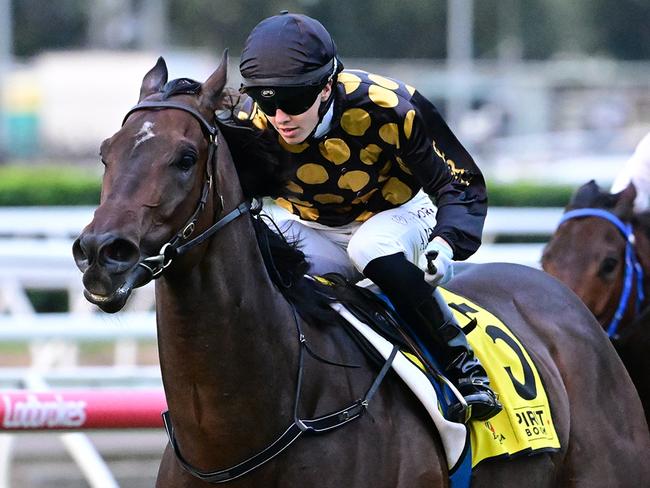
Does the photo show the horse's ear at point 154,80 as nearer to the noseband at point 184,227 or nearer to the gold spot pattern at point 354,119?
the noseband at point 184,227

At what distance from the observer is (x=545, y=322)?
4.32 metres

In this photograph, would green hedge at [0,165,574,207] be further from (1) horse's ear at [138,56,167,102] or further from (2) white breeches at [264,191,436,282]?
(1) horse's ear at [138,56,167,102]

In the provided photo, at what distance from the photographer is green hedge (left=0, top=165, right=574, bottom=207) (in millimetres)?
14469

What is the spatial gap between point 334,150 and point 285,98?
12.0 inches

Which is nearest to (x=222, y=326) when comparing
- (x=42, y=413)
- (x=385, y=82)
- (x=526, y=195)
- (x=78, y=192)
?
(x=385, y=82)

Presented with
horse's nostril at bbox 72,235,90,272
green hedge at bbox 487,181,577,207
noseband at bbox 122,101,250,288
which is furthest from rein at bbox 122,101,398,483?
green hedge at bbox 487,181,577,207

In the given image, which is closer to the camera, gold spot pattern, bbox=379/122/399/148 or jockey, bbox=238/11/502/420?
jockey, bbox=238/11/502/420

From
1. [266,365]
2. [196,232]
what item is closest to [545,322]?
[266,365]

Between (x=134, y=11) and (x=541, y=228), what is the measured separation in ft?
123

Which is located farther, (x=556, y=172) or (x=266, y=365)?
(x=556, y=172)

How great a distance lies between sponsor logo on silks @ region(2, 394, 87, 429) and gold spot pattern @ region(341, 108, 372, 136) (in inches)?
63.8

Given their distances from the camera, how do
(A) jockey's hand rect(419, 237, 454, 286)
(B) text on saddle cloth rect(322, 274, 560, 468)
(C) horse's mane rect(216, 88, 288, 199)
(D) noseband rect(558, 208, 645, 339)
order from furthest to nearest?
(D) noseband rect(558, 208, 645, 339)
(B) text on saddle cloth rect(322, 274, 560, 468)
(A) jockey's hand rect(419, 237, 454, 286)
(C) horse's mane rect(216, 88, 288, 199)

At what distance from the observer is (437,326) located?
3.64m

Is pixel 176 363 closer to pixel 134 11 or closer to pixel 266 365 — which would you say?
pixel 266 365
